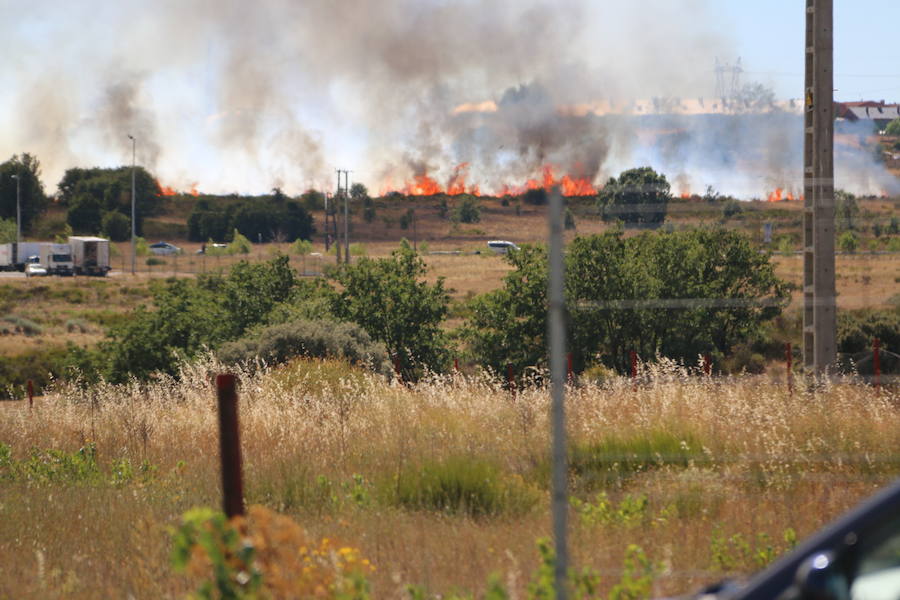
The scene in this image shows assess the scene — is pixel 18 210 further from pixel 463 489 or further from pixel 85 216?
pixel 463 489

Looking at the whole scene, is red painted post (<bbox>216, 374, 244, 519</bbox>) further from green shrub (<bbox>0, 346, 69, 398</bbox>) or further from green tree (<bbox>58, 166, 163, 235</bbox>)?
green tree (<bbox>58, 166, 163, 235</bbox>)

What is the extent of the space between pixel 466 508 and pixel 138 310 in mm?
19502

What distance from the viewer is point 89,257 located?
276ft

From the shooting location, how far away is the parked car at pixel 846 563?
2783mm

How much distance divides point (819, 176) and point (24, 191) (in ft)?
423

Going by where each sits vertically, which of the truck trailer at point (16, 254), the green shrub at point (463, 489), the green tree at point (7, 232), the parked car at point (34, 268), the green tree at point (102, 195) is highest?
the green tree at point (102, 195)

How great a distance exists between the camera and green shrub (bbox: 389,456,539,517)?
8047mm

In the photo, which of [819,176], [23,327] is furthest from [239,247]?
[819,176]

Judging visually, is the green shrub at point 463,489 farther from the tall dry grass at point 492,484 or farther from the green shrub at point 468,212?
the green shrub at point 468,212

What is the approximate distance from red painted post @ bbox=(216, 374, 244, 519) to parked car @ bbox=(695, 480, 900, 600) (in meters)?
2.74

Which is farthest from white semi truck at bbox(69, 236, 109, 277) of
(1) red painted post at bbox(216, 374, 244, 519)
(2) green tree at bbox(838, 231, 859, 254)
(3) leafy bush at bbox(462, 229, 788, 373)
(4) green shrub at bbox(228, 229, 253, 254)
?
(1) red painted post at bbox(216, 374, 244, 519)

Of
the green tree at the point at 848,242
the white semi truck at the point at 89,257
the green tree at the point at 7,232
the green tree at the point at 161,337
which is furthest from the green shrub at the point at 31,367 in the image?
the green tree at the point at 7,232

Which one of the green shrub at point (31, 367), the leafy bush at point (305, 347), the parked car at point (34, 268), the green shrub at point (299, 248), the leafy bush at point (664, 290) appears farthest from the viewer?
the green shrub at point (299, 248)

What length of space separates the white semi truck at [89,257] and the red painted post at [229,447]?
83.3 meters
